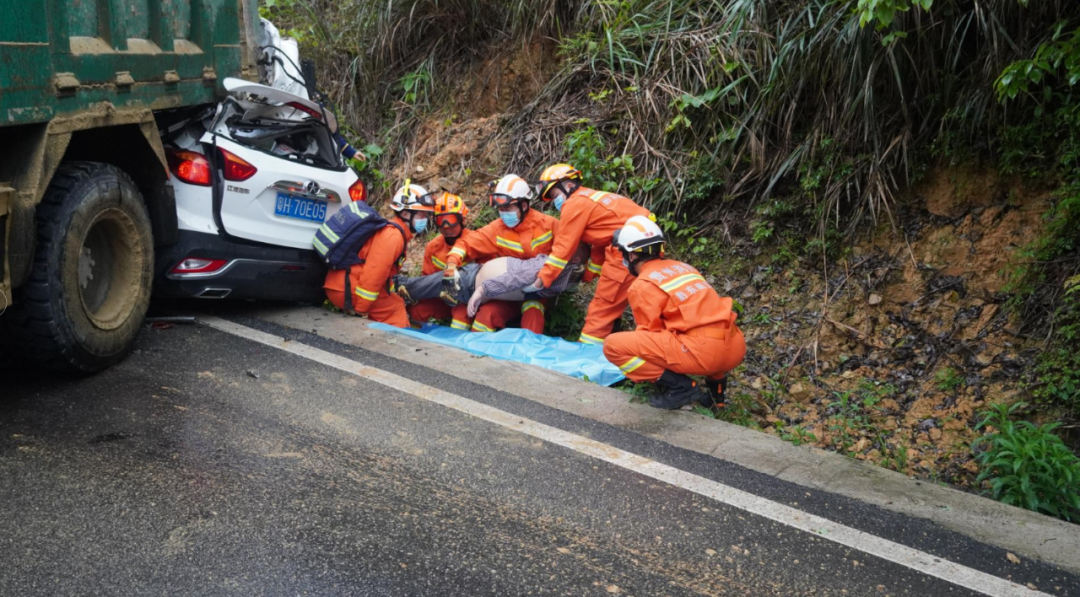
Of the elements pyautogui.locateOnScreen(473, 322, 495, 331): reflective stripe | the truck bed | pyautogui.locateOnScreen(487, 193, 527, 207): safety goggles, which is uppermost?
the truck bed

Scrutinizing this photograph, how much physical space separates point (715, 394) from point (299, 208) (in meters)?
3.00

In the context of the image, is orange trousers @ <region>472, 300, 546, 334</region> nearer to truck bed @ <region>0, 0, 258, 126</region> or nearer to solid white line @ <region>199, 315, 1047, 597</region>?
solid white line @ <region>199, 315, 1047, 597</region>

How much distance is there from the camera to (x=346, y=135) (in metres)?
9.76

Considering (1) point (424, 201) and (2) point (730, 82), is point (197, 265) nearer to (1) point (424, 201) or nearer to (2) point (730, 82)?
(1) point (424, 201)

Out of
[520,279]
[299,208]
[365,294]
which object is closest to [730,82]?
[520,279]

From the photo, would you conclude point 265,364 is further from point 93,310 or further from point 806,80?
point 806,80

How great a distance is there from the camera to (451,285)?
6566 mm

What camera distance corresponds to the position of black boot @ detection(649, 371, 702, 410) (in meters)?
4.71

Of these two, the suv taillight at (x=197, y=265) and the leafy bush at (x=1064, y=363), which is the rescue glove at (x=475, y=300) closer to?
the suv taillight at (x=197, y=265)

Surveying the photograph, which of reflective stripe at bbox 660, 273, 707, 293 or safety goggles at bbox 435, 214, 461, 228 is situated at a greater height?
safety goggles at bbox 435, 214, 461, 228

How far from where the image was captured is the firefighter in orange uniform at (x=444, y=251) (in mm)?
6613

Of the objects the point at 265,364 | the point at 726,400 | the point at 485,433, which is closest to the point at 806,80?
the point at 726,400

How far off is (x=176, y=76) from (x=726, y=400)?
12.2ft

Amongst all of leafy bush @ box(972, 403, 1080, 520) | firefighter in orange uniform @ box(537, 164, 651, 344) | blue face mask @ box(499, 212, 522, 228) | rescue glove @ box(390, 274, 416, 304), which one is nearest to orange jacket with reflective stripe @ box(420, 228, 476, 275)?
rescue glove @ box(390, 274, 416, 304)
